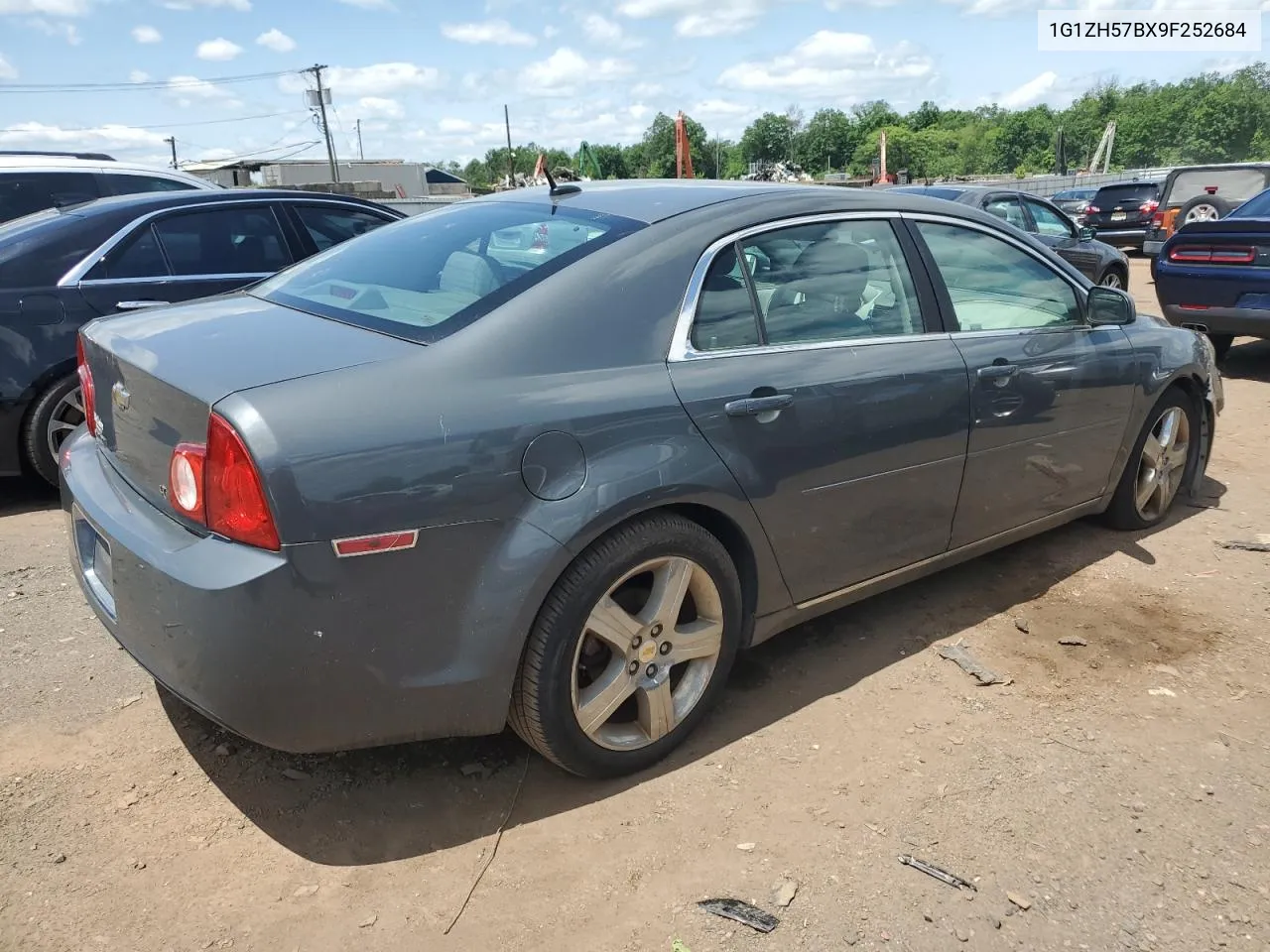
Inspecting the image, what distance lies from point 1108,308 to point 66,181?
680 centimetres

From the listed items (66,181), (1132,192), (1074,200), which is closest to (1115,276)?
(1132,192)

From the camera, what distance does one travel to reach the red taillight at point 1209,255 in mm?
7617

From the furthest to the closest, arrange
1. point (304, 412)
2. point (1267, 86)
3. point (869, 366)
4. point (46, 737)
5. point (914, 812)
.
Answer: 1. point (1267, 86)
2. point (869, 366)
3. point (46, 737)
4. point (914, 812)
5. point (304, 412)

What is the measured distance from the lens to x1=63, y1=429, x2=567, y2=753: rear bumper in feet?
6.97

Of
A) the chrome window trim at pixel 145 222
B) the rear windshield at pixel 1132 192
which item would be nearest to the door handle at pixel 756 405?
the chrome window trim at pixel 145 222

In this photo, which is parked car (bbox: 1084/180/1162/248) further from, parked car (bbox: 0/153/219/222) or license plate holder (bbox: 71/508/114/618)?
license plate holder (bbox: 71/508/114/618)

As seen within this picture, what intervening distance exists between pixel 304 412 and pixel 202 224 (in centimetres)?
396

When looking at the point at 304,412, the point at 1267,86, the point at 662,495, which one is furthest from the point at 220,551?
the point at 1267,86

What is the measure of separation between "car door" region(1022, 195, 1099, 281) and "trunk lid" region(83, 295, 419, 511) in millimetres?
10318

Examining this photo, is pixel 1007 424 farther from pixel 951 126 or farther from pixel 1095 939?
pixel 951 126

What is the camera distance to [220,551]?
2.16m

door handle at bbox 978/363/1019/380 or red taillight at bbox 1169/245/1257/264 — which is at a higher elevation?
door handle at bbox 978/363/1019/380

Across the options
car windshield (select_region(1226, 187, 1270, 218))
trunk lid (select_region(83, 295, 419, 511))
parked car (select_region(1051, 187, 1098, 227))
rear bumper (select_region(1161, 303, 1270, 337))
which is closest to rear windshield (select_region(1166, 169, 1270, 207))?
parked car (select_region(1051, 187, 1098, 227))

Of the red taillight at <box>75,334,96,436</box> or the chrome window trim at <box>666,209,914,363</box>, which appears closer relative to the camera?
the chrome window trim at <box>666,209,914,363</box>
